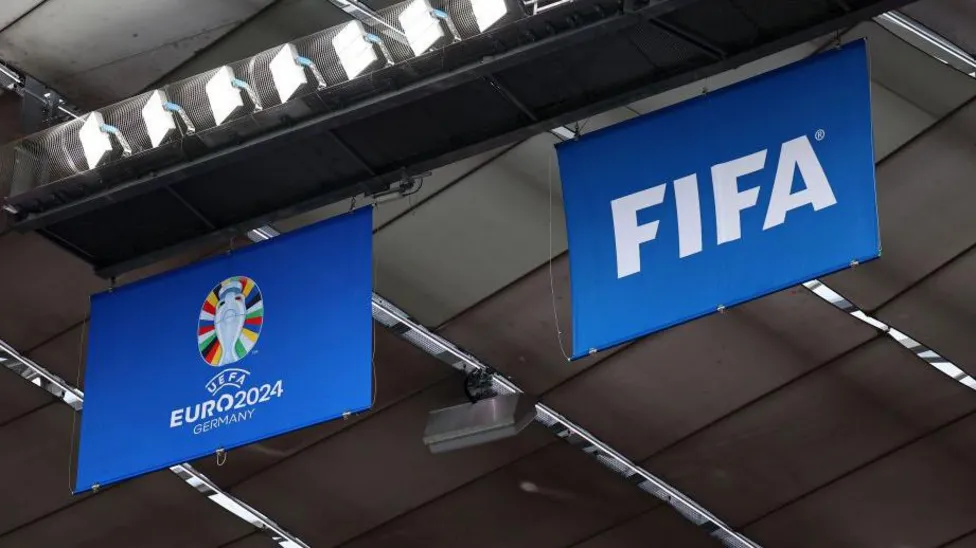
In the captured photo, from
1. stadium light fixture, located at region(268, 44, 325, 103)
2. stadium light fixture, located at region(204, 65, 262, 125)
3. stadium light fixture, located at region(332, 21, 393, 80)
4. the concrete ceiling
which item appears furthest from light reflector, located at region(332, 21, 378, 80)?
the concrete ceiling

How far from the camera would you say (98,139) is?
39.7ft

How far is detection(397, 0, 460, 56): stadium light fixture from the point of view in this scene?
11016 mm

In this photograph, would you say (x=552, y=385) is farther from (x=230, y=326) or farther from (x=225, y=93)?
(x=225, y=93)

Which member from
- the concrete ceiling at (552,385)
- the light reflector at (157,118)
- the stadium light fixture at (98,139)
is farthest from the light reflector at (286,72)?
the stadium light fixture at (98,139)

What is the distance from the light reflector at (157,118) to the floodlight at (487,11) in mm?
2280

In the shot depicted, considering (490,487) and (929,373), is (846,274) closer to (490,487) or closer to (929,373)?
(929,373)

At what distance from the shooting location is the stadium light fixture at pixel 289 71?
11430 mm

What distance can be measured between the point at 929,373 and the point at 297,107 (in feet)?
20.0

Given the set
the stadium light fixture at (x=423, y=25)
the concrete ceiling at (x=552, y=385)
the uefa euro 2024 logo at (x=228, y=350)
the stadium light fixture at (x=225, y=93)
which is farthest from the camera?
the concrete ceiling at (x=552, y=385)

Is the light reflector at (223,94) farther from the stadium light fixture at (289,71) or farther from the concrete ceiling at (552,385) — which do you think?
the concrete ceiling at (552,385)

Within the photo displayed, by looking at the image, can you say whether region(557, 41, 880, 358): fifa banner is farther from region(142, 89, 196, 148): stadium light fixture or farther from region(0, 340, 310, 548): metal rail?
region(0, 340, 310, 548): metal rail

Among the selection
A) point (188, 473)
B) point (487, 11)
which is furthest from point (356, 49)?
point (188, 473)

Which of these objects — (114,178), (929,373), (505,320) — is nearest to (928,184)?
(929,373)

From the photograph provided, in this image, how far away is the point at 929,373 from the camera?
14812mm
